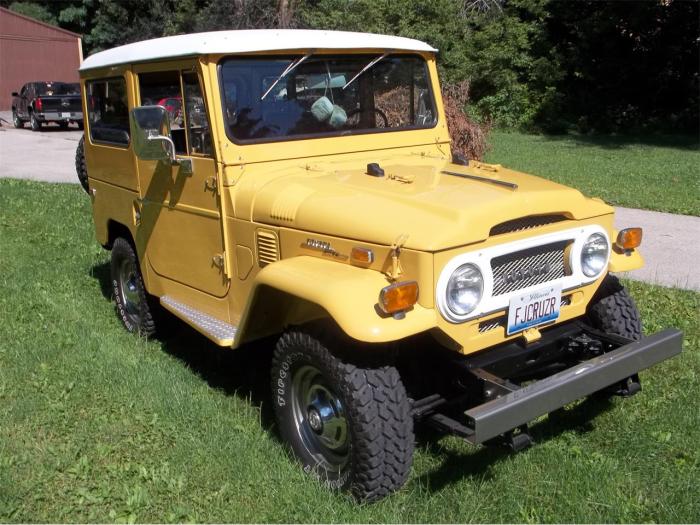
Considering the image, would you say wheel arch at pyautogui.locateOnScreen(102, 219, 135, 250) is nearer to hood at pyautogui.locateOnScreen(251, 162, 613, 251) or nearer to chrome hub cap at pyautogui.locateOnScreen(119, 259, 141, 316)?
chrome hub cap at pyautogui.locateOnScreen(119, 259, 141, 316)

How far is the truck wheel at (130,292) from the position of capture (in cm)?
516

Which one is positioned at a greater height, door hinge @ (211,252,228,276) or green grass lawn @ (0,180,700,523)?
door hinge @ (211,252,228,276)

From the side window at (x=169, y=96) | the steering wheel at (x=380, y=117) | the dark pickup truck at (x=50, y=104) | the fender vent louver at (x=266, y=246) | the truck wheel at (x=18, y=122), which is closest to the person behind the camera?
the fender vent louver at (x=266, y=246)

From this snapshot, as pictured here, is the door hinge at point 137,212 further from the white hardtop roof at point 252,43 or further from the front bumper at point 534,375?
the front bumper at point 534,375

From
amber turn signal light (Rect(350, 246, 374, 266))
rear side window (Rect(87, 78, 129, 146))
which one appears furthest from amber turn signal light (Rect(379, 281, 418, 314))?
rear side window (Rect(87, 78, 129, 146))

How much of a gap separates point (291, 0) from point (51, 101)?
819 cm

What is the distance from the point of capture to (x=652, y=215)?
876cm

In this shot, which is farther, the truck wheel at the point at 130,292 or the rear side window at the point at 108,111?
the truck wheel at the point at 130,292

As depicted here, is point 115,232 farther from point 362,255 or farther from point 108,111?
point 362,255

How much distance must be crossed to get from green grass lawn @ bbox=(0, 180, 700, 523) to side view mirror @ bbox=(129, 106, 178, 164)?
4.69 feet

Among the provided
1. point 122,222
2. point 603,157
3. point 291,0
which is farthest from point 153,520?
point 291,0

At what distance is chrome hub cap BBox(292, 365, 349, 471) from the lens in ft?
10.8

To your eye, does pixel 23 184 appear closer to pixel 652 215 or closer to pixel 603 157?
pixel 652 215

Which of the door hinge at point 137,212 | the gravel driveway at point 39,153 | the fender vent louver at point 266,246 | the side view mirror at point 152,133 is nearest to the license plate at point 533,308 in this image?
the fender vent louver at point 266,246
